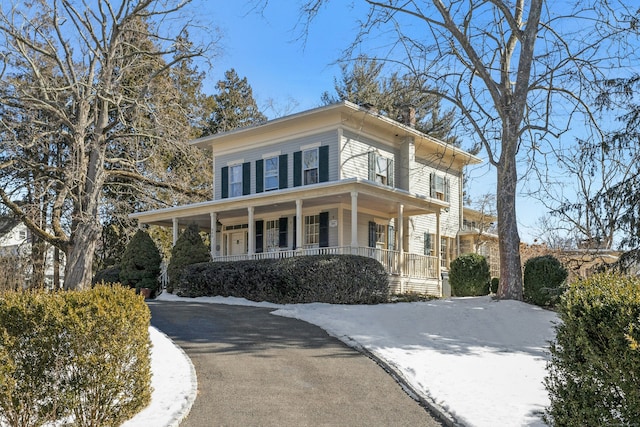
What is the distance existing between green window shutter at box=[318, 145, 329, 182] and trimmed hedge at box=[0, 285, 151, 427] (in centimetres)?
1618

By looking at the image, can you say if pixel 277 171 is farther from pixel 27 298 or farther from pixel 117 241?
pixel 27 298

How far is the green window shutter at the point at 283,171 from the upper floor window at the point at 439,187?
23.0 ft

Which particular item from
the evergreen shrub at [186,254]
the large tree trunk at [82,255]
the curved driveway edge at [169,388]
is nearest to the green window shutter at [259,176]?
the evergreen shrub at [186,254]

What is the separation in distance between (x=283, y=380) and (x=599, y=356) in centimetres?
498

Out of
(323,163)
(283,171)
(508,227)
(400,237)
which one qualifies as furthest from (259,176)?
(508,227)

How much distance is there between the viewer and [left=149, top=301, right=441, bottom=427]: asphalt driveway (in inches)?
287

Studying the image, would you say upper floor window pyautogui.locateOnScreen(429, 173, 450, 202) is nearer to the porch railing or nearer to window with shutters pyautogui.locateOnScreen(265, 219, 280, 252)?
the porch railing

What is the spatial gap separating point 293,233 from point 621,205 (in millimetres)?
11805

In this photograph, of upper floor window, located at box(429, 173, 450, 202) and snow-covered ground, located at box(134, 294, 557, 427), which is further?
upper floor window, located at box(429, 173, 450, 202)

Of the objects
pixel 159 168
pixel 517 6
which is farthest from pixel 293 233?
pixel 517 6

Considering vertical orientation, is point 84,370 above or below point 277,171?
below

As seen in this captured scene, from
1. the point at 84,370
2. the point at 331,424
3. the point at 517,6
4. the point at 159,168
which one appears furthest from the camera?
the point at 159,168

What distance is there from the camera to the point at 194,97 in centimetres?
3628

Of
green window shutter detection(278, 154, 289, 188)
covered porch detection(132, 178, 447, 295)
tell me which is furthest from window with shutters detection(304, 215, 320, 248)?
green window shutter detection(278, 154, 289, 188)
